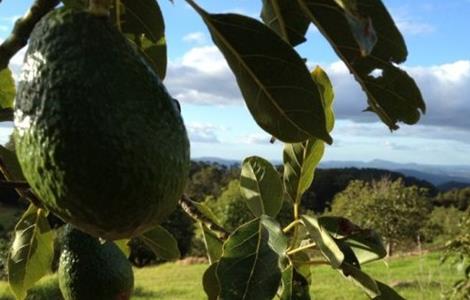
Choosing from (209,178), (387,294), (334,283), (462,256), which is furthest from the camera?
(209,178)

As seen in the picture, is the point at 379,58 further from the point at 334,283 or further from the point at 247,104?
the point at 334,283

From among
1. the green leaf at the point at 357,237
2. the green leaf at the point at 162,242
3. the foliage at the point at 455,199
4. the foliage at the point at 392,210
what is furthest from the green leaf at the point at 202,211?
the foliage at the point at 455,199

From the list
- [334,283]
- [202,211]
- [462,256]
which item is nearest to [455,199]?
[334,283]

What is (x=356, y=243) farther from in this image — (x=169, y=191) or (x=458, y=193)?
(x=458, y=193)

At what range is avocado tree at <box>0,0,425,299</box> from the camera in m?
0.62

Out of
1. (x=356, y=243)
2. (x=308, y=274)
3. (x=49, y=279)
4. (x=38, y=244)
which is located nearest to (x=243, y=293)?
(x=356, y=243)

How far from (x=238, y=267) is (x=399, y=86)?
1.17ft

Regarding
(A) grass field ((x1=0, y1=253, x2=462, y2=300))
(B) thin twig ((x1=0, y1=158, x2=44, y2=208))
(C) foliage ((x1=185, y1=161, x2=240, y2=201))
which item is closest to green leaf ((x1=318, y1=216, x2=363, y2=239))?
(B) thin twig ((x1=0, y1=158, x2=44, y2=208))

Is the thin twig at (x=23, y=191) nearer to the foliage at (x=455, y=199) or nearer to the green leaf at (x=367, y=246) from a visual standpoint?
the green leaf at (x=367, y=246)

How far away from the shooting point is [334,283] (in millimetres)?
14258

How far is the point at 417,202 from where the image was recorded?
23.3 metres

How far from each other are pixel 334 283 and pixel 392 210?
8764mm

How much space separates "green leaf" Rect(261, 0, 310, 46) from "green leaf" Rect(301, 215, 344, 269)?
320 mm

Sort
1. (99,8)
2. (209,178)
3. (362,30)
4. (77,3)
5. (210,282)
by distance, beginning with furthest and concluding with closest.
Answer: (209,178), (210,282), (77,3), (99,8), (362,30)
